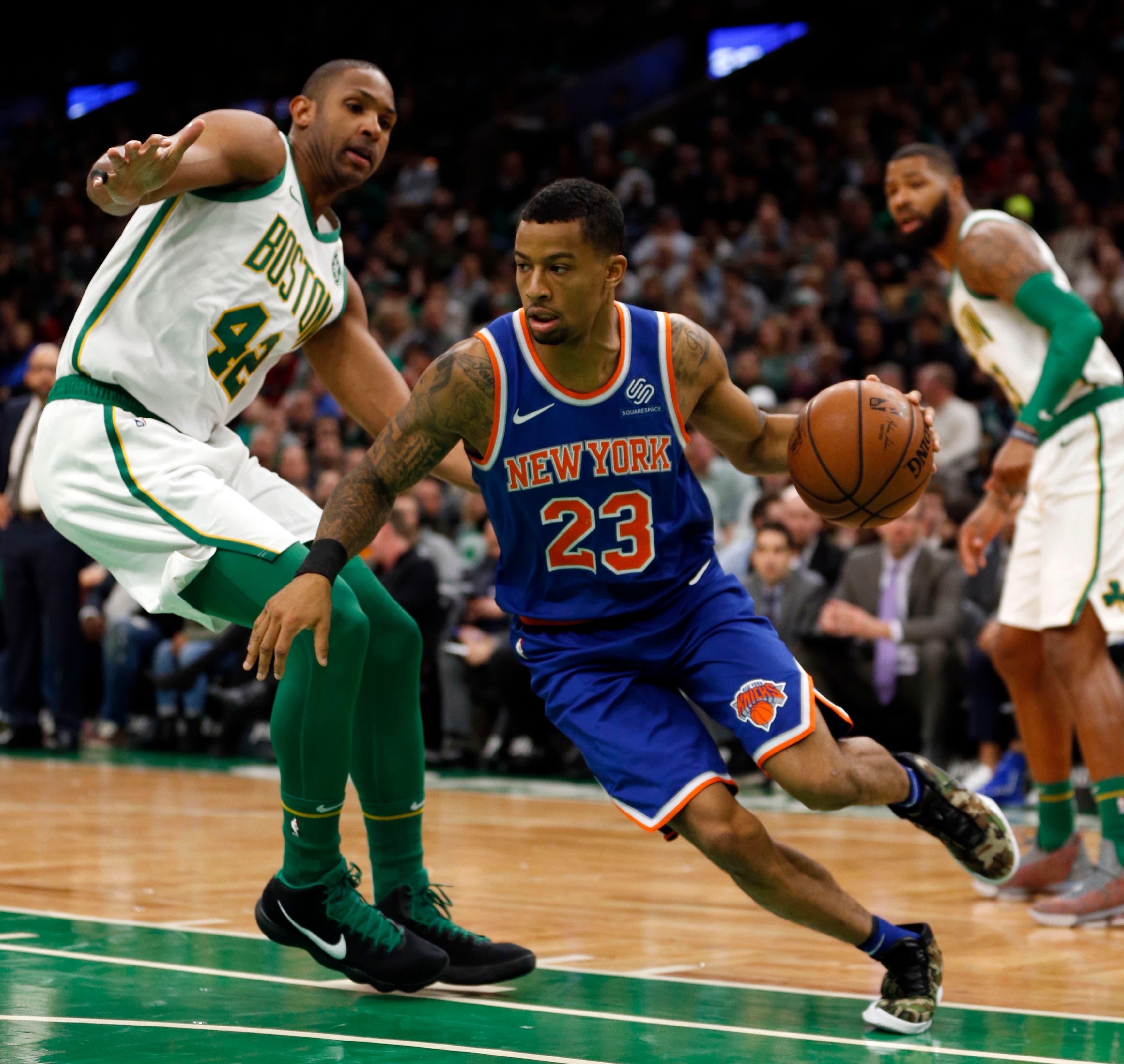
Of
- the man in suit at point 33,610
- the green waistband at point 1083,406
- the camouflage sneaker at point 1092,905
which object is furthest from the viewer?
the man in suit at point 33,610

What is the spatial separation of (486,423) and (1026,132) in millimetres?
11835

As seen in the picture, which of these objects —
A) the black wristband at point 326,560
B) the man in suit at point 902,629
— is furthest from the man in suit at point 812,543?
the black wristband at point 326,560

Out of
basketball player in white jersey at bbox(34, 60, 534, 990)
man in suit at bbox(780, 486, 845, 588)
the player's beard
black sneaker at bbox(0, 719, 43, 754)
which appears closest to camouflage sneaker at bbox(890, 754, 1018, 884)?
basketball player in white jersey at bbox(34, 60, 534, 990)

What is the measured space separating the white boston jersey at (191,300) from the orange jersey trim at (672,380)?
996mm

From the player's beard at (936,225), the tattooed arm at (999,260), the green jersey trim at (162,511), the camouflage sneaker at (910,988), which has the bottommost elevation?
the camouflage sneaker at (910,988)

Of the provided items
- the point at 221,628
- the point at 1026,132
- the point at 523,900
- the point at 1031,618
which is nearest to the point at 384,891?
the point at 221,628

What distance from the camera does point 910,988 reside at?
3.72 m

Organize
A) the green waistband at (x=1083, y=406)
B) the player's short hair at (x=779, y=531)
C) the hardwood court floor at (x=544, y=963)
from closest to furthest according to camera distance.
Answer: the hardwood court floor at (x=544, y=963) → the green waistband at (x=1083, y=406) → the player's short hair at (x=779, y=531)

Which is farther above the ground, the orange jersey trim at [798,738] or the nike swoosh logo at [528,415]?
the nike swoosh logo at [528,415]

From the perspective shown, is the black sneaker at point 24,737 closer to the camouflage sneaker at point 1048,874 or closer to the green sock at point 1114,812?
the camouflage sneaker at point 1048,874

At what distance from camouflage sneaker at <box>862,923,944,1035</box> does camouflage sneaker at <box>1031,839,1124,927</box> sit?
1452mm

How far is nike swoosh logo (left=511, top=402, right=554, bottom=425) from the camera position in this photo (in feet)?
12.6

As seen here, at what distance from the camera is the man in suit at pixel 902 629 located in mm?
8539

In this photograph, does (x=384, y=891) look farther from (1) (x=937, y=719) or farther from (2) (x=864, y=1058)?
(1) (x=937, y=719)
